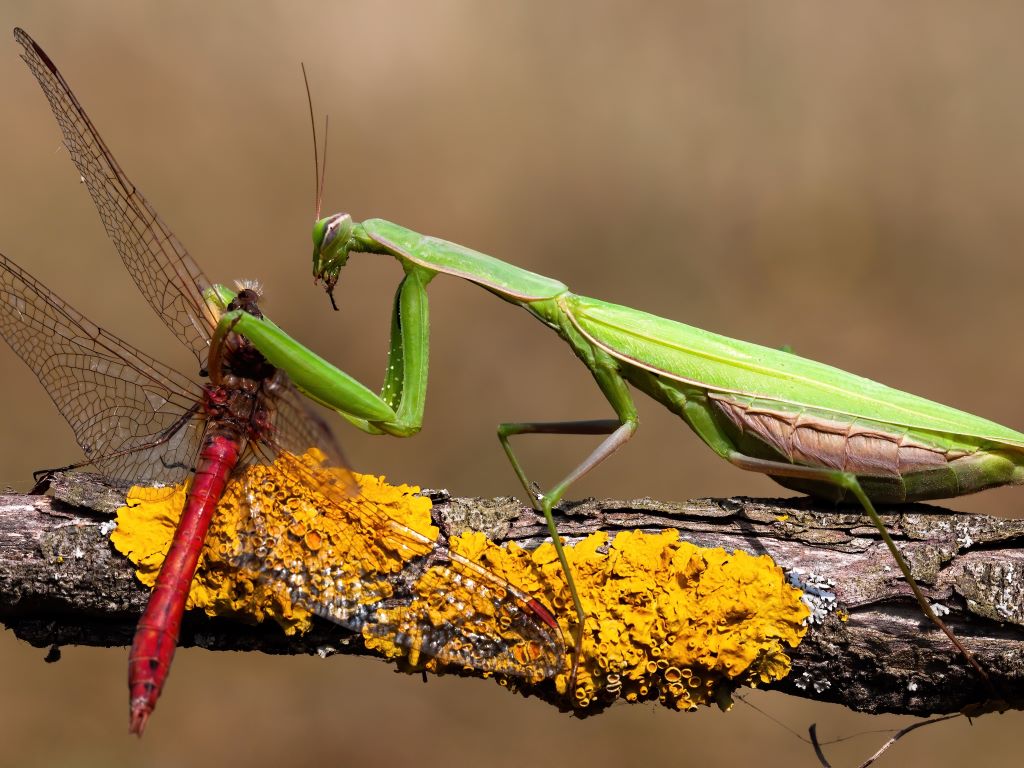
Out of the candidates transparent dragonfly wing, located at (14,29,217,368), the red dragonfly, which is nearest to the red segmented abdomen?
the red dragonfly

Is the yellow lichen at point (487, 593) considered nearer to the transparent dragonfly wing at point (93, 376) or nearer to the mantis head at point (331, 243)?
the transparent dragonfly wing at point (93, 376)

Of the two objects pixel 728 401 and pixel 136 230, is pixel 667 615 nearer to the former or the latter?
pixel 728 401

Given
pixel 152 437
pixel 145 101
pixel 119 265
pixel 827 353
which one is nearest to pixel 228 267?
pixel 119 265

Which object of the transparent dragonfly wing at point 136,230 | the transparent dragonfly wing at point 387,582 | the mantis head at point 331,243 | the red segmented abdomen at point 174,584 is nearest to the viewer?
the red segmented abdomen at point 174,584

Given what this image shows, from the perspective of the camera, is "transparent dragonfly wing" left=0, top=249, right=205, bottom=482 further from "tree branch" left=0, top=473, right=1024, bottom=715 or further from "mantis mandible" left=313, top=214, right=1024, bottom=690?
"mantis mandible" left=313, top=214, right=1024, bottom=690

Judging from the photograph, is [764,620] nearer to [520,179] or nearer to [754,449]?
[754,449]

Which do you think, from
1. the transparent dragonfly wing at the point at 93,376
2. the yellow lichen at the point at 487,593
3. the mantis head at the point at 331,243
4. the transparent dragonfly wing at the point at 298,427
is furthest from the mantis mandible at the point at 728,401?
the transparent dragonfly wing at the point at 93,376
